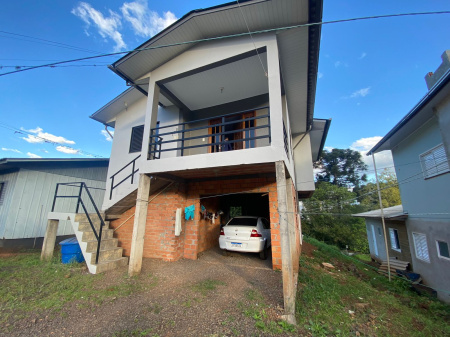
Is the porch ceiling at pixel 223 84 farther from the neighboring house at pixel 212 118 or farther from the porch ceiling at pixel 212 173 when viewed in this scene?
the porch ceiling at pixel 212 173

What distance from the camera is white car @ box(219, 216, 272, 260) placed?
A: 595 cm

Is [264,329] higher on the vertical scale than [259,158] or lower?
lower

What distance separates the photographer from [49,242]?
619cm

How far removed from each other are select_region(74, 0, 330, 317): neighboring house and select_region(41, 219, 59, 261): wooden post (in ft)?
5.69

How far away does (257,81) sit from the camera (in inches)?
241

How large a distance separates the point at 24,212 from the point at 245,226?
29.3ft

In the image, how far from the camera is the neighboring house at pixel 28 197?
293 inches

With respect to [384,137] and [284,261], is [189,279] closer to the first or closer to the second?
[284,261]

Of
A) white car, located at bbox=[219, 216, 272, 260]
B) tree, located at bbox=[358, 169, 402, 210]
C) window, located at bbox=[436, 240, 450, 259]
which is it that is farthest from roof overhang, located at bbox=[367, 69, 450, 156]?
tree, located at bbox=[358, 169, 402, 210]

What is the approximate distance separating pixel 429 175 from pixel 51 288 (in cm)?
1205

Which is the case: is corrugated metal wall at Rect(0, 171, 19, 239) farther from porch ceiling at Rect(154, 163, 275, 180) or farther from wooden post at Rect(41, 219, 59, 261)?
porch ceiling at Rect(154, 163, 275, 180)

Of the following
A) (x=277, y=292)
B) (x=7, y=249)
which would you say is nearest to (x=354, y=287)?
(x=277, y=292)

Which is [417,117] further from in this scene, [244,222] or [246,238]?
[246,238]

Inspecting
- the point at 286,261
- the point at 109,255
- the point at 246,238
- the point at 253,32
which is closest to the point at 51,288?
the point at 109,255
